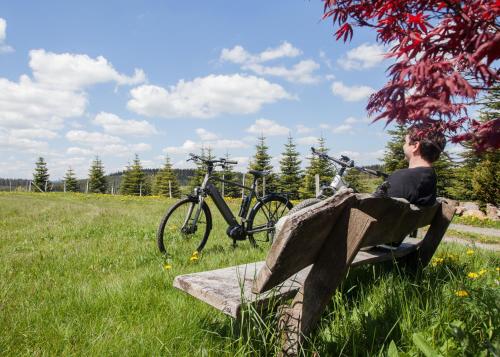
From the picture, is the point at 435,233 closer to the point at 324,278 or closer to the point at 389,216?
the point at 389,216

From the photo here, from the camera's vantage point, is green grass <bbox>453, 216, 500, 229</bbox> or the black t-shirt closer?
the black t-shirt

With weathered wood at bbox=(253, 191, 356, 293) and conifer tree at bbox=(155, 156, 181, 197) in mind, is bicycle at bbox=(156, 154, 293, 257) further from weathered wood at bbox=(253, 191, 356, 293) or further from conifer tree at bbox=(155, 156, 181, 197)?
conifer tree at bbox=(155, 156, 181, 197)

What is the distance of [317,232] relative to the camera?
1.57m

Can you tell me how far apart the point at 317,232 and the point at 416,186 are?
1.91 metres

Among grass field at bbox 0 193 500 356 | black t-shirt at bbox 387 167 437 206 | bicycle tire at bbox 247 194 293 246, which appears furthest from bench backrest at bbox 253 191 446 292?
bicycle tire at bbox 247 194 293 246

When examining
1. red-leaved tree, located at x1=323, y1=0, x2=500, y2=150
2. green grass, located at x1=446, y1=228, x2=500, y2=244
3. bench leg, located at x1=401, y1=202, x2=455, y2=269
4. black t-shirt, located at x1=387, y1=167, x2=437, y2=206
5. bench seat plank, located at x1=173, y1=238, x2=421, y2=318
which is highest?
red-leaved tree, located at x1=323, y1=0, x2=500, y2=150

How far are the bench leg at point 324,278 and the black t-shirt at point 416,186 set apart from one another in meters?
1.74

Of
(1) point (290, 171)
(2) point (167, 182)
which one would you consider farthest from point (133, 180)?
(1) point (290, 171)

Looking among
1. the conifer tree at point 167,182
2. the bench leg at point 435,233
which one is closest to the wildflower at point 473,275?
the bench leg at point 435,233

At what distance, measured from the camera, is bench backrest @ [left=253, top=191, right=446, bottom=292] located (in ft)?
4.82

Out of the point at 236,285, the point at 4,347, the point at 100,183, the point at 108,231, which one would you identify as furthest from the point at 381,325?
the point at 100,183

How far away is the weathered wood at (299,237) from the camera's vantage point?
1459mm

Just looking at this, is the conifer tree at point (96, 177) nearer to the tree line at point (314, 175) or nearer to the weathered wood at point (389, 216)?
the tree line at point (314, 175)

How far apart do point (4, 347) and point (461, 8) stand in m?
2.95
